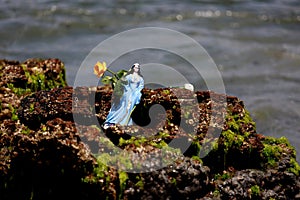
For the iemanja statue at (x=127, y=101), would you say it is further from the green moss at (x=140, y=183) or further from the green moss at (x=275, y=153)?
the green moss at (x=275, y=153)

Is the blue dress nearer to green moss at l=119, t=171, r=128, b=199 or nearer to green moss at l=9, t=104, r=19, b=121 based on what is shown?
green moss at l=119, t=171, r=128, b=199

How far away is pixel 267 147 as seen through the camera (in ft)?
13.6

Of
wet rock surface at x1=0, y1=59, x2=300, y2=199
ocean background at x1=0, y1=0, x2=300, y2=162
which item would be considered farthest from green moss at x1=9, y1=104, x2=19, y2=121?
ocean background at x1=0, y1=0, x2=300, y2=162

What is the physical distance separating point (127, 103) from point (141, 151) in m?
0.45

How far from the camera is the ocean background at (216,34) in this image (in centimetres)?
782

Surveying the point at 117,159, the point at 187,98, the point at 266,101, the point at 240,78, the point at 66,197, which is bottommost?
the point at 66,197

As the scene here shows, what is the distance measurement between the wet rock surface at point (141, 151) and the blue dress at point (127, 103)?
0.22ft

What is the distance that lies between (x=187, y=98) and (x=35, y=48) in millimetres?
5716

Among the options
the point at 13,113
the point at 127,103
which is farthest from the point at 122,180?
the point at 13,113

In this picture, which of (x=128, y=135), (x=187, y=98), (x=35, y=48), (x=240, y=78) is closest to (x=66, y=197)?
(x=128, y=135)

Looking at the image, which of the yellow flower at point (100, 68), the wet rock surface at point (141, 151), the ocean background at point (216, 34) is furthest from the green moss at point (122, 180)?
the ocean background at point (216, 34)

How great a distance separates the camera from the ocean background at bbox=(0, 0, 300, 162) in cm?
782

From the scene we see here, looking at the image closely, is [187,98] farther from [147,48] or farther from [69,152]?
[147,48]

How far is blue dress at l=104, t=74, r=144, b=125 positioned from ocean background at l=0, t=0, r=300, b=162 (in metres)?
2.99
